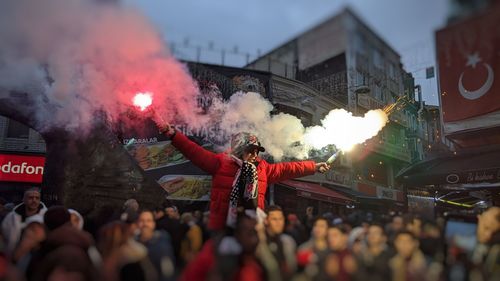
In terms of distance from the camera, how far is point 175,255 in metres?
3.83

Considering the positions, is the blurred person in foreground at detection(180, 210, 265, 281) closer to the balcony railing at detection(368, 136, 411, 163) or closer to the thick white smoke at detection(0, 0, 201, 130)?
the thick white smoke at detection(0, 0, 201, 130)

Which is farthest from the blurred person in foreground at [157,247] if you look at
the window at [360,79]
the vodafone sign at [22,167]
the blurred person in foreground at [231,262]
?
the vodafone sign at [22,167]

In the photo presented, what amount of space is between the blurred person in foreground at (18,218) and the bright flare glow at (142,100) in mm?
1550

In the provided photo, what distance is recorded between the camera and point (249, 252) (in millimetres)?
3061

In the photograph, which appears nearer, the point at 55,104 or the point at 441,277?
the point at 441,277

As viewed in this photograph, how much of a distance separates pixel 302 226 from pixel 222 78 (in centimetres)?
638

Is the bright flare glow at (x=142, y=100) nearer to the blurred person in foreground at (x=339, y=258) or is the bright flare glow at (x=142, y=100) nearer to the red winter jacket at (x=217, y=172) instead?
the red winter jacket at (x=217, y=172)

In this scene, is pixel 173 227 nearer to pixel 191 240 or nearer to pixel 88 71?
pixel 191 240

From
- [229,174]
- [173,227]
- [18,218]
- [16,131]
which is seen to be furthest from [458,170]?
[16,131]

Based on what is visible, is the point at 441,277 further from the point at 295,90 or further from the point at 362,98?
the point at 295,90

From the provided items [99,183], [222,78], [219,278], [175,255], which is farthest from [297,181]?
[219,278]

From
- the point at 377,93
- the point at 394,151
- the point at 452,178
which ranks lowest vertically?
the point at 452,178

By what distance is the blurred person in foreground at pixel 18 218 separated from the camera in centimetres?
395

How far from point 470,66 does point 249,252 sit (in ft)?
17.5
